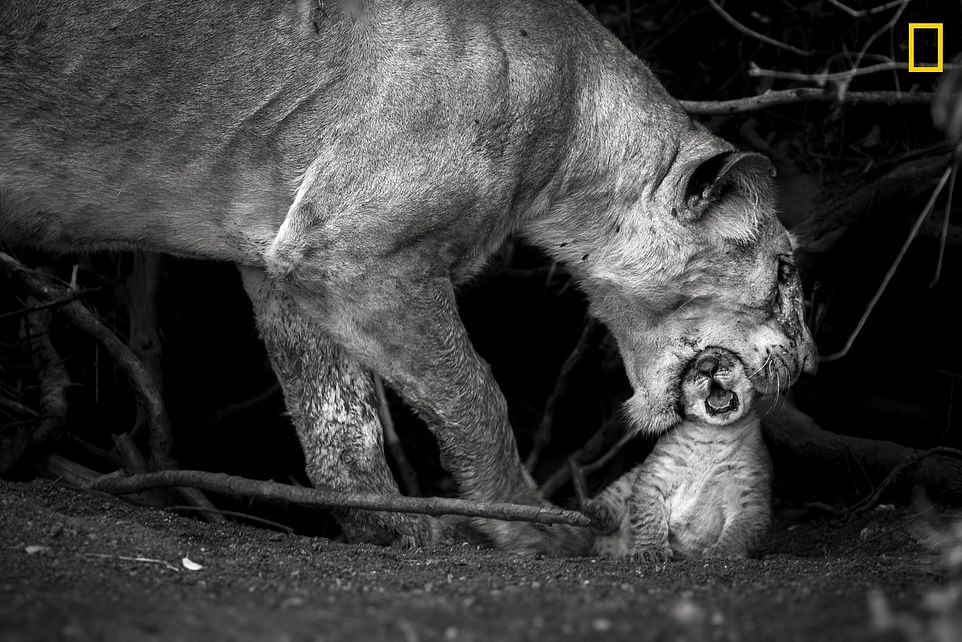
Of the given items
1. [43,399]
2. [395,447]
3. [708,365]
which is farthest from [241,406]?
[708,365]

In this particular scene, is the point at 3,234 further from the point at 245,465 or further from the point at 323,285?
the point at 245,465

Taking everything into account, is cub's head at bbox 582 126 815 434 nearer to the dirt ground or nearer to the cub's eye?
the cub's eye

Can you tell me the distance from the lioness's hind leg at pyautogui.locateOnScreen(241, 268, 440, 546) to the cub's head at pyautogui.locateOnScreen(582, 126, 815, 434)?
3.52 feet

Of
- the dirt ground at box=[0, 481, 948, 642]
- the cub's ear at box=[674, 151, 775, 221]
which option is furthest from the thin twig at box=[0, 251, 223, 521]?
the cub's ear at box=[674, 151, 775, 221]

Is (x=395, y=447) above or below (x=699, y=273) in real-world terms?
below

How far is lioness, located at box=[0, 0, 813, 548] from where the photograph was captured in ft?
12.3

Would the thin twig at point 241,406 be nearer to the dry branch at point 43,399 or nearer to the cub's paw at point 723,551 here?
the dry branch at point 43,399

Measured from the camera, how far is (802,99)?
14.6 ft

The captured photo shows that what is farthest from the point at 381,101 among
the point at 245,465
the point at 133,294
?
the point at 245,465

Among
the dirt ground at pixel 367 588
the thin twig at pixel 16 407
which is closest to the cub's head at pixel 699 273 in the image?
the dirt ground at pixel 367 588

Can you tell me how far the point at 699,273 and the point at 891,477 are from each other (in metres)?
1.29

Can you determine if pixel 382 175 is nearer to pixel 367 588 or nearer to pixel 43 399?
pixel 367 588

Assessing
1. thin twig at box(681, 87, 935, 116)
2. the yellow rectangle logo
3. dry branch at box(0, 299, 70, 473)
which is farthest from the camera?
dry branch at box(0, 299, 70, 473)

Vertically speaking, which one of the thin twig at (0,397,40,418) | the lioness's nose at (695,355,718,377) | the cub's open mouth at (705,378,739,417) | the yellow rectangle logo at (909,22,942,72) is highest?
the yellow rectangle logo at (909,22,942,72)
